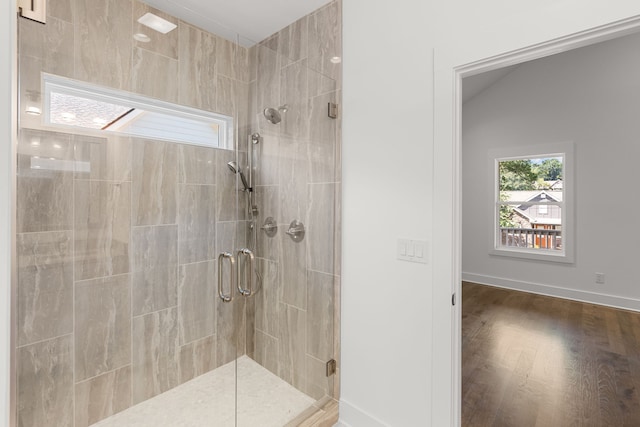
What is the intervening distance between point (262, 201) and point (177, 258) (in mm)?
638

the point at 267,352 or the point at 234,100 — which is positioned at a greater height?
the point at 234,100

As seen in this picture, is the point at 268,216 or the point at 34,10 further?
the point at 268,216

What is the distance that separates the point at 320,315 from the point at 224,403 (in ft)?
2.52

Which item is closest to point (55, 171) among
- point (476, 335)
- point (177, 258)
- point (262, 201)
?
point (177, 258)

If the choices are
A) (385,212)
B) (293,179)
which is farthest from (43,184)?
(385,212)

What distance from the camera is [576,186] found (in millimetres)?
4227

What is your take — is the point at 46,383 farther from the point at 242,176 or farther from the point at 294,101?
the point at 294,101

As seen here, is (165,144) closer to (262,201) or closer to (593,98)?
(262,201)

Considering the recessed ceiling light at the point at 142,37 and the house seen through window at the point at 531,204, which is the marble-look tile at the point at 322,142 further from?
the house seen through window at the point at 531,204

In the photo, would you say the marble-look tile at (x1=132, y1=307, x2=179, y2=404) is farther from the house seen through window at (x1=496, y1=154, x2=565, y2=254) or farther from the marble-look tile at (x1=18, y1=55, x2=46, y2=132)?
the house seen through window at (x1=496, y1=154, x2=565, y2=254)

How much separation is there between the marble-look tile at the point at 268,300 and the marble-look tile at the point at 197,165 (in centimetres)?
61

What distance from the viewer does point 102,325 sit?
1619 mm

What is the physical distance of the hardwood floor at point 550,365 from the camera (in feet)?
6.57

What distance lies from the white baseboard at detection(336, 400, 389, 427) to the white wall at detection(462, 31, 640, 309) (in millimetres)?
4097
